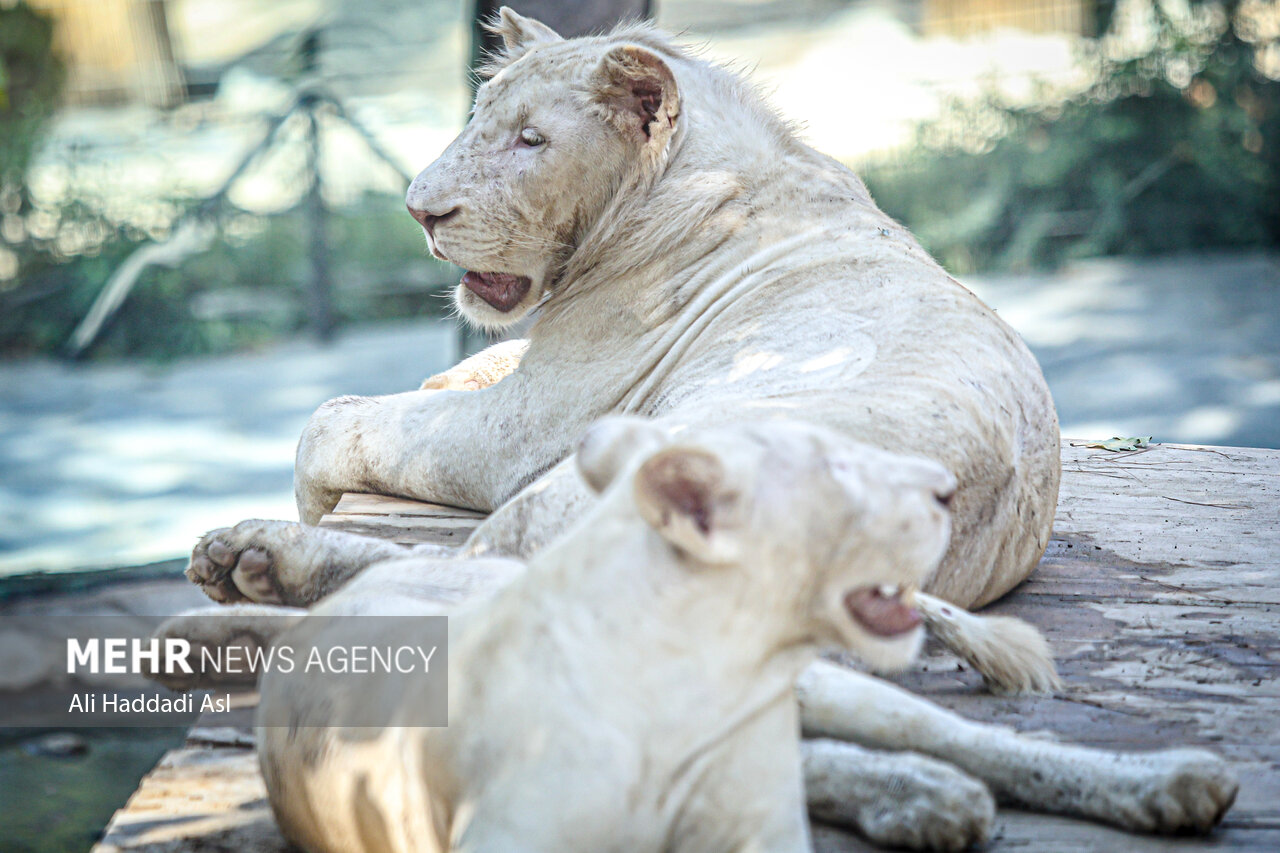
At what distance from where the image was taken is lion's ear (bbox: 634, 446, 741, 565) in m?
1.70

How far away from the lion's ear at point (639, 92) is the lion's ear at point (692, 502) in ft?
7.64

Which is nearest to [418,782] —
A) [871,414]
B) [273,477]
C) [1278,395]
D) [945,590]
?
[871,414]

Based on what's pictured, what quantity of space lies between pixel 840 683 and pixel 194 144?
49.3 feet

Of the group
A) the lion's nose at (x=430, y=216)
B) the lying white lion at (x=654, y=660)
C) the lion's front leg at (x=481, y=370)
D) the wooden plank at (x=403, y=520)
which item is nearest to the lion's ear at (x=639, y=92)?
the lion's nose at (x=430, y=216)

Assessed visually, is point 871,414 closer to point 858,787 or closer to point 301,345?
point 858,787

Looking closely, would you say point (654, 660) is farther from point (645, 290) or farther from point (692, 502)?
point (645, 290)

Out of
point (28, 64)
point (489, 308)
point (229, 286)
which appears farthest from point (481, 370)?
point (28, 64)

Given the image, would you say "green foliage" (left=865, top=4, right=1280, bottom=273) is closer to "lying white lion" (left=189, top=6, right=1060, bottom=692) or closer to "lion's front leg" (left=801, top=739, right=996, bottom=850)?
"lying white lion" (left=189, top=6, right=1060, bottom=692)

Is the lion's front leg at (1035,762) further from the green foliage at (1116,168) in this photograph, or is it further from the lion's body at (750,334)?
the green foliage at (1116,168)

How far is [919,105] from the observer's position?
15992 millimetres

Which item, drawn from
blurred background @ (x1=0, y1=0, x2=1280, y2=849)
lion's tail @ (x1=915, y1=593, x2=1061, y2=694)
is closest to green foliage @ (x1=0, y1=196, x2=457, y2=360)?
blurred background @ (x1=0, y1=0, x2=1280, y2=849)

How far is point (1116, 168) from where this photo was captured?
15.8 meters

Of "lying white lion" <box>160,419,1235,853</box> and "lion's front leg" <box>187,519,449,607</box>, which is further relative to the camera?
"lion's front leg" <box>187,519,449,607</box>

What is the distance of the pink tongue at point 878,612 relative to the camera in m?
1.84
